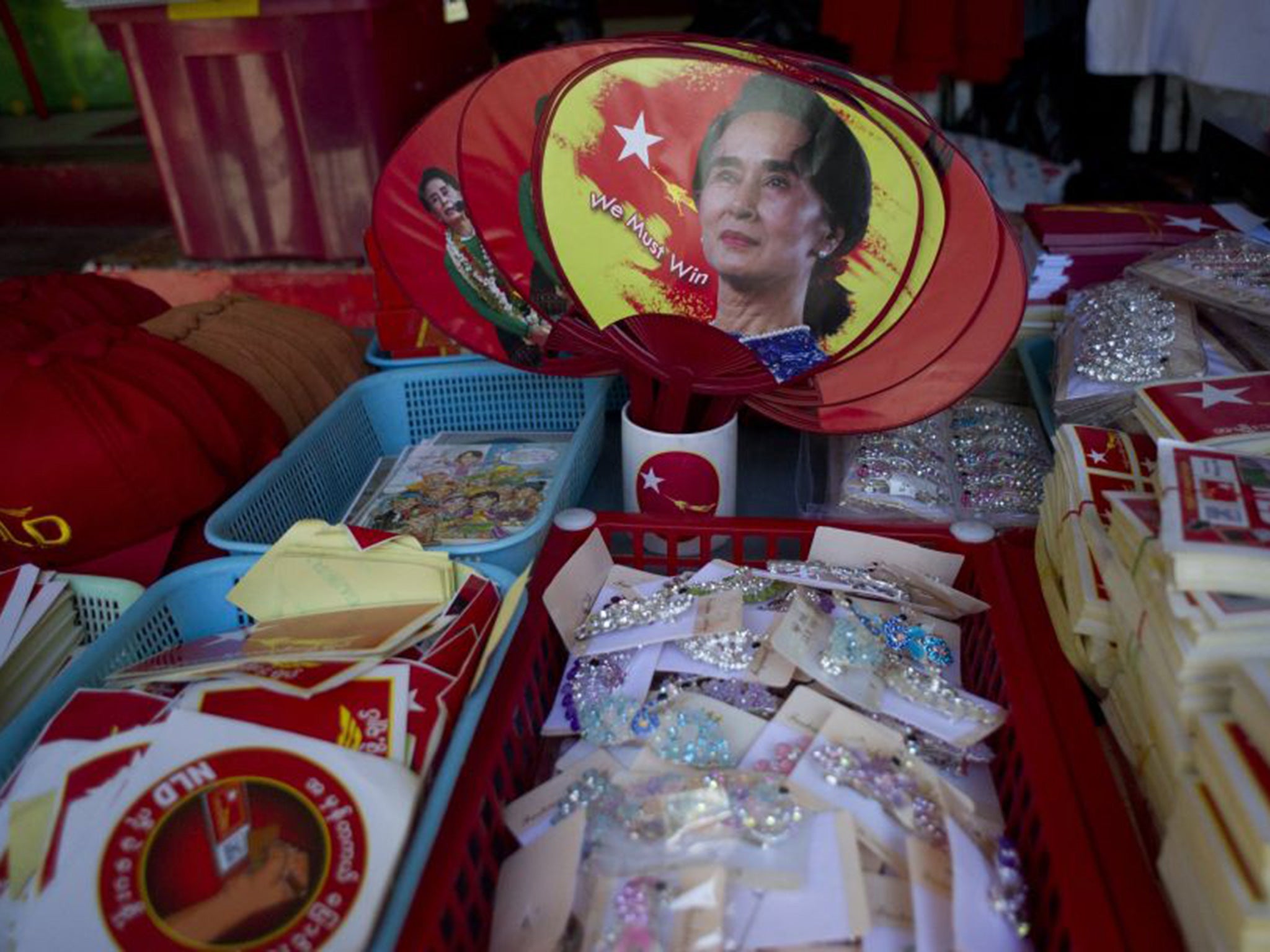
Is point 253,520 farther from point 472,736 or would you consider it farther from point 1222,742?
point 1222,742

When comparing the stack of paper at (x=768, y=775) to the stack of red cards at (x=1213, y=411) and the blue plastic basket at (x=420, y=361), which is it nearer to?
the stack of red cards at (x=1213, y=411)

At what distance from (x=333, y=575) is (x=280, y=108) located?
56.2 inches

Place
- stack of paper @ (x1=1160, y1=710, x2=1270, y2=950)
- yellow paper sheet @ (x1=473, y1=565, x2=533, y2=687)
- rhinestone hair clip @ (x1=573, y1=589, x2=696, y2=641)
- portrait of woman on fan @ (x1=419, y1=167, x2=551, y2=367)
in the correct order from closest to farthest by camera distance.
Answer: stack of paper @ (x1=1160, y1=710, x2=1270, y2=950) → yellow paper sheet @ (x1=473, y1=565, x2=533, y2=687) → rhinestone hair clip @ (x1=573, y1=589, x2=696, y2=641) → portrait of woman on fan @ (x1=419, y1=167, x2=551, y2=367)

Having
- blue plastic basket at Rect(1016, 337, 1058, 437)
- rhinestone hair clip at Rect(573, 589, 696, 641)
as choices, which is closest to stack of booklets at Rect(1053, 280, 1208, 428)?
blue plastic basket at Rect(1016, 337, 1058, 437)

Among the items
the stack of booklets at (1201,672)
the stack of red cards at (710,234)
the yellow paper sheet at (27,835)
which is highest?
the stack of red cards at (710,234)

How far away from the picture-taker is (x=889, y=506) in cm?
108

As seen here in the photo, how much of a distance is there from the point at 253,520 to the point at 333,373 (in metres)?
0.46

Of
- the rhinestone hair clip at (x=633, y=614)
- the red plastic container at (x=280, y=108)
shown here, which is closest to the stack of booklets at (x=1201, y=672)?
the rhinestone hair clip at (x=633, y=614)

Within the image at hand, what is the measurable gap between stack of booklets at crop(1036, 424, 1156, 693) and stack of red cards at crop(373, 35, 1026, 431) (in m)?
0.13

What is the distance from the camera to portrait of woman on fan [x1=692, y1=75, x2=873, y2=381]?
81 centimetres

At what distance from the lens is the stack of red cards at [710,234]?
2.67 feet

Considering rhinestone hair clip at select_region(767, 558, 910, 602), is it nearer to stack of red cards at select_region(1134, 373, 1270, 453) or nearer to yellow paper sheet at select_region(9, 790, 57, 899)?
stack of red cards at select_region(1134, 373, 1270, 453)

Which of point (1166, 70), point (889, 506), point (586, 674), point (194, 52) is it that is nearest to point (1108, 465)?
point (889, 506)

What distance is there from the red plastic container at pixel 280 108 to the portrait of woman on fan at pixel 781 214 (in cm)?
122
